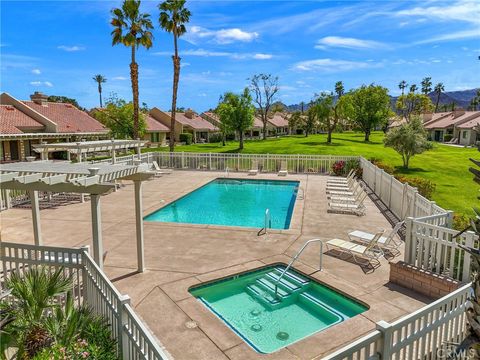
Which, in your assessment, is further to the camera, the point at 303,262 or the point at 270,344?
the point at 303,262

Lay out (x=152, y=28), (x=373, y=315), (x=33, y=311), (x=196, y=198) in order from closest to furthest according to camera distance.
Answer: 1. (x=33, y=311)
2. (x=373, y=315)
3. (x=196, y=198)
4. (x=152, y=28)

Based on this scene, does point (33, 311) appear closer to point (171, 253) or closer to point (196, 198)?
point (171, 253)

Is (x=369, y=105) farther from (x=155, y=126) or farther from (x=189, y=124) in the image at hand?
(x=155, y=126)

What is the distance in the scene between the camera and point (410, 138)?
22828mm

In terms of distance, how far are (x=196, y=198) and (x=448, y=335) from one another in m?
13.1

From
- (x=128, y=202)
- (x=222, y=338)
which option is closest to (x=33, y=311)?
(x=222, y=338)

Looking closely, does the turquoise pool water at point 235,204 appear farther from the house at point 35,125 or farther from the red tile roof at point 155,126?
the red tile roof at point 155,126

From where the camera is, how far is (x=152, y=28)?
25.1 m

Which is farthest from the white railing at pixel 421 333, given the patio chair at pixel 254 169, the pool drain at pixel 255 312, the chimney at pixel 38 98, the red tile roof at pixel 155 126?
the red tile roof at pixel 155 126

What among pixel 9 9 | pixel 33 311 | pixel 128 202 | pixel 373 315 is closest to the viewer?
pixel 33 311

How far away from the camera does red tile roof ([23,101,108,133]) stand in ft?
105

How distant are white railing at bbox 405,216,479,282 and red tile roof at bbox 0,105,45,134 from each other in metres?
27.8

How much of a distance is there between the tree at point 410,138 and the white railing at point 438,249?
17.6m

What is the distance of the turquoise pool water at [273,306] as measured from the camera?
5617 millimetres
